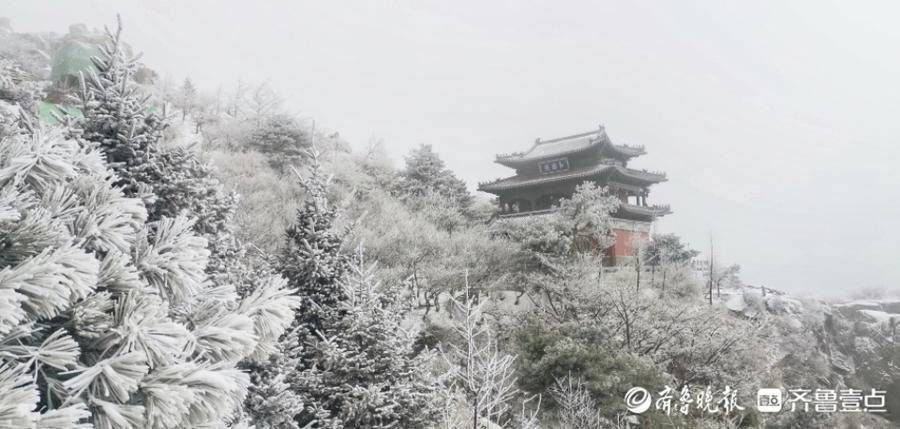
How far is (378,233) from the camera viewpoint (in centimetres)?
1689

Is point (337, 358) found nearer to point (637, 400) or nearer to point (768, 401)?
point (637, 400)

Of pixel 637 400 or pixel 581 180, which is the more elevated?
pixel 581 180

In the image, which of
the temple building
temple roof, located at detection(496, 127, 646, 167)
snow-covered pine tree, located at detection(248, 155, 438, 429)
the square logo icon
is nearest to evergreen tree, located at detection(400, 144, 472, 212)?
the temple building

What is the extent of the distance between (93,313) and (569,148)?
82.9 feet

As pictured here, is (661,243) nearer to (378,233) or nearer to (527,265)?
(527,265)

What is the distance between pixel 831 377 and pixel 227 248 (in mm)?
27825

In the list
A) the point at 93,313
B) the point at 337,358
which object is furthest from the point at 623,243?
the point at 93,313

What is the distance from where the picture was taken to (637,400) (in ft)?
30.7

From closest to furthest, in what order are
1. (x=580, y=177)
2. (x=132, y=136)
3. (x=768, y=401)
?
(x=132, y=136), (x=768, y=401), (x=580, y=177)

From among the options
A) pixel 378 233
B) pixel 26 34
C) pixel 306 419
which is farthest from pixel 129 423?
pixel 26 34

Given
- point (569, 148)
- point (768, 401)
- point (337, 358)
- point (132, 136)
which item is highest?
point (132, 136)

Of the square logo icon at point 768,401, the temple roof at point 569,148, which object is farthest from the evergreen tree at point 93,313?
the temple roof at point 569,148

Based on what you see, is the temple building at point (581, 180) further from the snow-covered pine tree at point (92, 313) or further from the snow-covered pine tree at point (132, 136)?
the snow-covered pine tree at point (92, 313)

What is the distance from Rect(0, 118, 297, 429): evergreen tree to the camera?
1.98 meters
